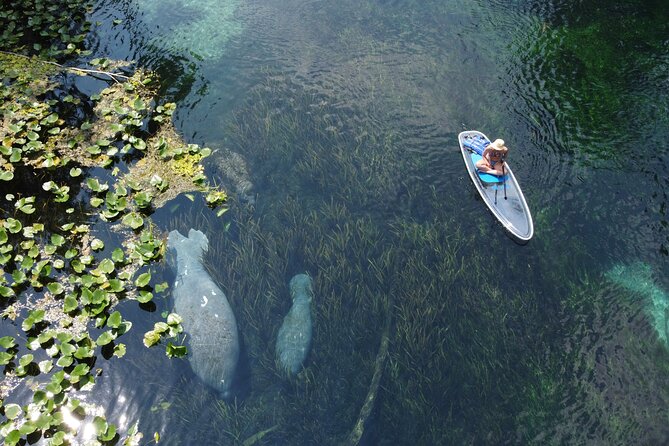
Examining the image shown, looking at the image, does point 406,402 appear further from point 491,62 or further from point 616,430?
point 491,62

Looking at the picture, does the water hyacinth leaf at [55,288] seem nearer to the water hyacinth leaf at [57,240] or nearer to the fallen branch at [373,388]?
the water hyacinth leaf at [57,240]

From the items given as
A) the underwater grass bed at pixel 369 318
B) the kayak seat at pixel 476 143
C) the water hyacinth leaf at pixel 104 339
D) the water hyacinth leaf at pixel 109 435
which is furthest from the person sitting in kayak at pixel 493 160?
the water hyacinth leaf at pixel 109 435

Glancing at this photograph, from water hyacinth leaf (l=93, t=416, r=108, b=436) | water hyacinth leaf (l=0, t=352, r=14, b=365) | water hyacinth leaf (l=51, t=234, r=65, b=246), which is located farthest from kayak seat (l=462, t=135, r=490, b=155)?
water hyacinth leaf (l=0, t=352, r=14, b=365)

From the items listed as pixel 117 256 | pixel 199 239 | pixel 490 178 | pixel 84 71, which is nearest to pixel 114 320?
pixel 117 256

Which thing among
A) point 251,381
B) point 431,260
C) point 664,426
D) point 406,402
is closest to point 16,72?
point 251,381

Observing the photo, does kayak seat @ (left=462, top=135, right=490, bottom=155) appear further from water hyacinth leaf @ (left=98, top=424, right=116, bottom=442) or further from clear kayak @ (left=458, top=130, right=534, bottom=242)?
water hyacinth leaf @ (left=98, top=424, right=116, bottom=442)
